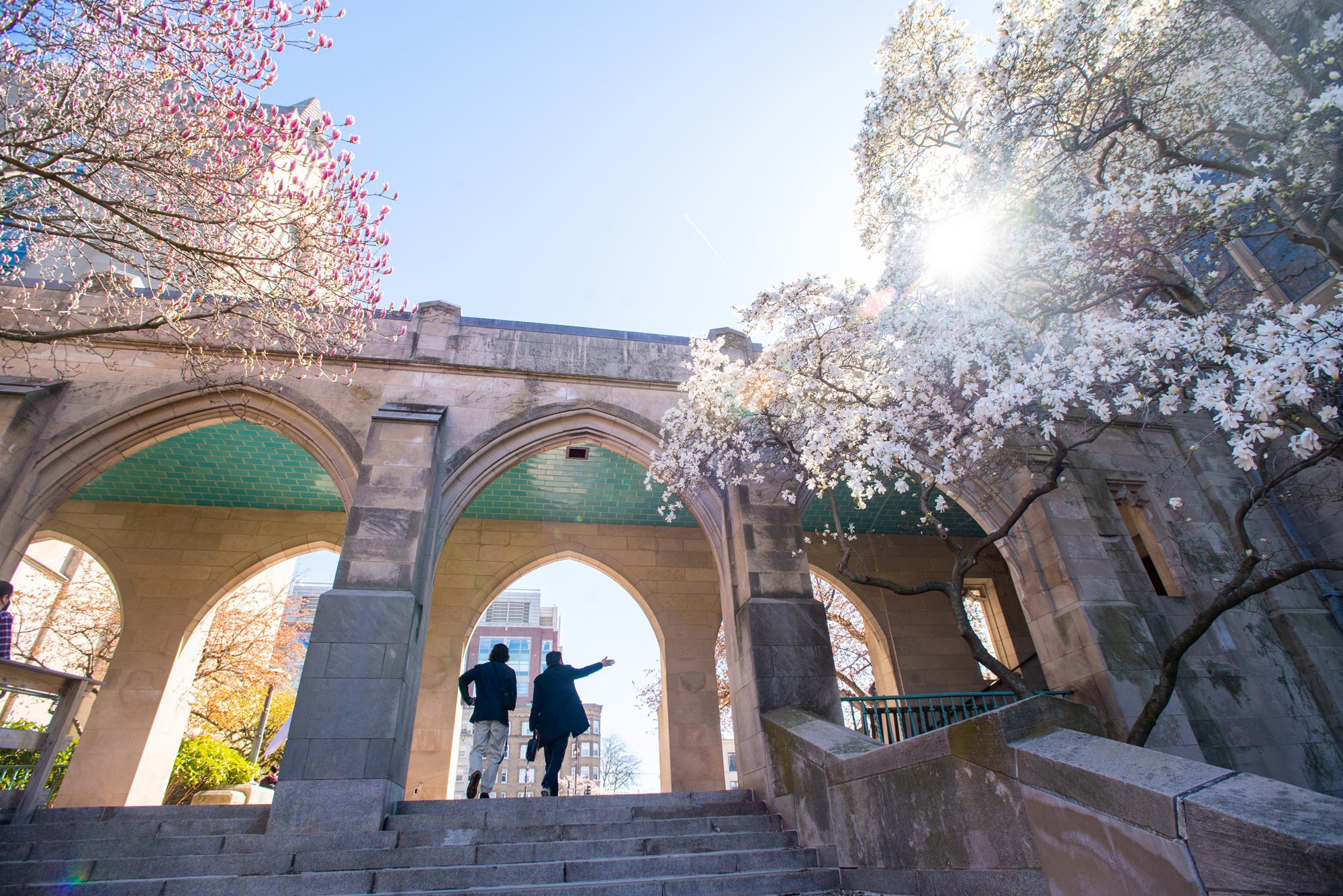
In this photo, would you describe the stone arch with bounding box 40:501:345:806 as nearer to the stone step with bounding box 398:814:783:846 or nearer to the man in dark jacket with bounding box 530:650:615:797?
the man in dark jacket with bounding box 530:650:615:797

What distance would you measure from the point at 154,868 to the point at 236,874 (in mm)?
522

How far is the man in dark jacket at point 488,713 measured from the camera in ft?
21.6

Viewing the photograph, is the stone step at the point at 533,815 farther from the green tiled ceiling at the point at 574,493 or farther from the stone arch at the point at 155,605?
the stone arch at the point at 155,605

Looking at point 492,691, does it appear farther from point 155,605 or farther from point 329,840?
point 155,605

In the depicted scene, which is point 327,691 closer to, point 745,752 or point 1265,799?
point 745,752

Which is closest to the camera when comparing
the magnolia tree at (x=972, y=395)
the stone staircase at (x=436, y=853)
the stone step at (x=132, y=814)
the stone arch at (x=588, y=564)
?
the stone staircase at (x=436, y=853)

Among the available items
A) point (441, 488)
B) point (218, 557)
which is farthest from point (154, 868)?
point (218, 557)

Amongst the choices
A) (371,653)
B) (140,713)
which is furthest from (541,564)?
(140,713)

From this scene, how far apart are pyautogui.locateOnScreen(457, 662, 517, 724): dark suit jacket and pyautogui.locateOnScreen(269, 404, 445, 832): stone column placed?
0.56 meters

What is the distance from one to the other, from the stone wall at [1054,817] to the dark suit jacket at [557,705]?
2874 mm

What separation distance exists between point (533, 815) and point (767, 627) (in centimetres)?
274

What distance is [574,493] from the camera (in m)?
10.7

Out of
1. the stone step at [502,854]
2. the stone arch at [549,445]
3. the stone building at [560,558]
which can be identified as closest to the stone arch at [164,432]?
the stone building at [560,558]

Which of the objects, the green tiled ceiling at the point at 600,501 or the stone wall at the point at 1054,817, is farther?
the green tiled ceiling at the point at 600,501
